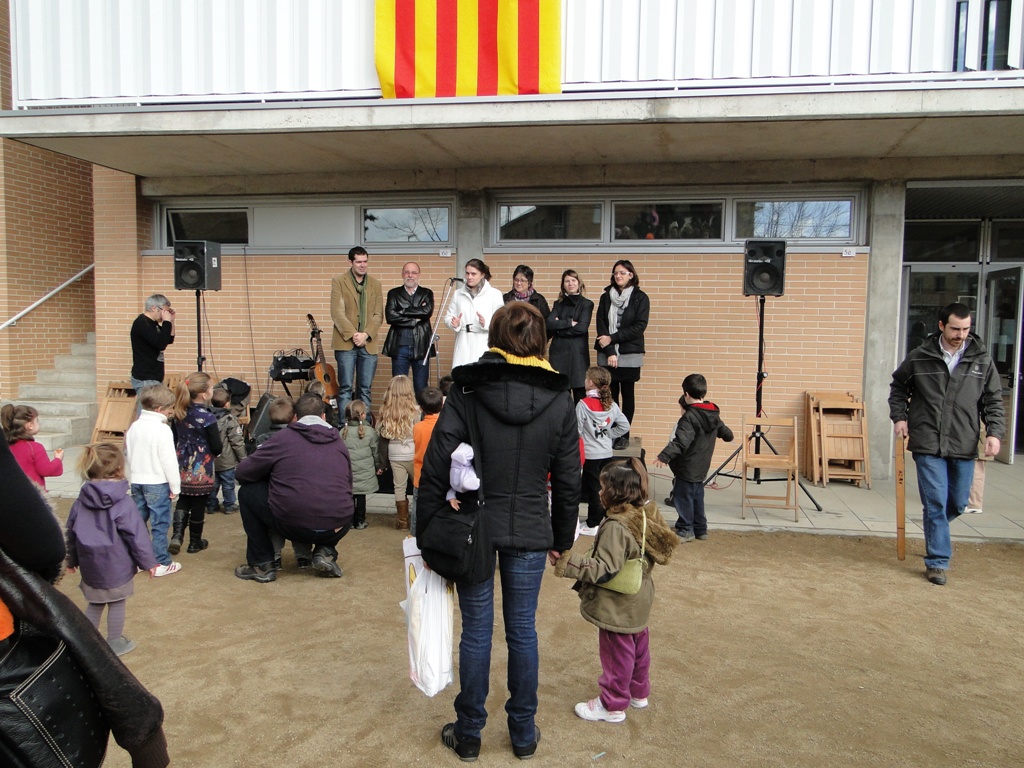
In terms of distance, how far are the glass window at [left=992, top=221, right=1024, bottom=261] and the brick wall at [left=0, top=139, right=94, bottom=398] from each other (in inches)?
481

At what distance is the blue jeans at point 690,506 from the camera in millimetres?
6352

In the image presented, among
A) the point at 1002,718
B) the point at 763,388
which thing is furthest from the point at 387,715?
the point at 763,388

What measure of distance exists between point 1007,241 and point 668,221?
4644 mm

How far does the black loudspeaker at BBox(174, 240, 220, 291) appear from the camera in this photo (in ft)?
29.0

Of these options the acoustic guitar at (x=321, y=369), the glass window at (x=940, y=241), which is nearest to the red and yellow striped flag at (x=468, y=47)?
the acoustic guitar at (x=321, y=369)

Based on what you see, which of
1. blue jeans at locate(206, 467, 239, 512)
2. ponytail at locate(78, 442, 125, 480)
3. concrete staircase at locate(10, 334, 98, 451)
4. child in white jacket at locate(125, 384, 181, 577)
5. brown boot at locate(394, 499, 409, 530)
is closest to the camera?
ponytail at locate(78, 442, 125, 480)

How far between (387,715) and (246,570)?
87.8 inches

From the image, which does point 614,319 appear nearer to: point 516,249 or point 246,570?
point 516,249

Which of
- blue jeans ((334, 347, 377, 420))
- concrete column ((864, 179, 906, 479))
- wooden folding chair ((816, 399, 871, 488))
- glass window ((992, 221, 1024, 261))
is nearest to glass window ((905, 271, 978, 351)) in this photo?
glass window ((992, 221, 1024, 261))

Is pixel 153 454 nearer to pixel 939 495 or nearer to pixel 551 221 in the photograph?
pixel 939 495

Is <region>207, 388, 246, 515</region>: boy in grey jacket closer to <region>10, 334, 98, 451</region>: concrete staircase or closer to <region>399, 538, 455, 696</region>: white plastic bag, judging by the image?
<region>10, 334, 98, 451</region>: concrete staircase

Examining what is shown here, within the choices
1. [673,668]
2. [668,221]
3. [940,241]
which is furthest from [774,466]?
[940,241]

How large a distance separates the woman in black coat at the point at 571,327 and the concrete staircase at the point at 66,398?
6134 millimetres

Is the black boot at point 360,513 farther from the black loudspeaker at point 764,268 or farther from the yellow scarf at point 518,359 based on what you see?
the black loudspeaker at point 764,268
